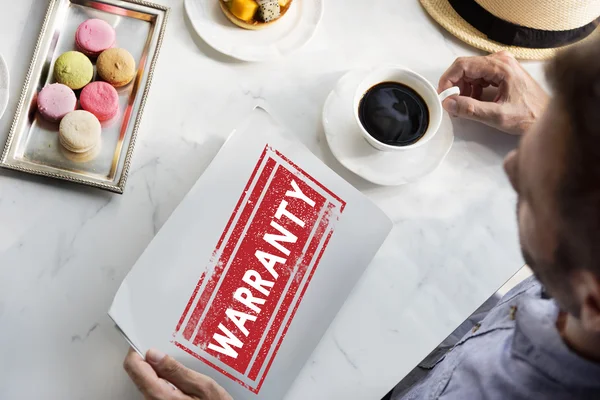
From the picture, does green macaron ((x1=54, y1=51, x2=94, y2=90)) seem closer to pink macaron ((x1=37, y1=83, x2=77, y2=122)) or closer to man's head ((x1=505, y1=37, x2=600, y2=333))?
pink macaron ((x1=37, y1=83, x2=77, y2=122))

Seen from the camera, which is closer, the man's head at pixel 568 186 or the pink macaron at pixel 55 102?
the man's head at pixel 568 186

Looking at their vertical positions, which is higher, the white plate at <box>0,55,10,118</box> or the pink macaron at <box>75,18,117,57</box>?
the pink macaron at <box>75,18,117,57</box>

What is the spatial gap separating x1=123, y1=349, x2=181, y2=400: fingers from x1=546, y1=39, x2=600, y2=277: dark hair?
517 millimetres

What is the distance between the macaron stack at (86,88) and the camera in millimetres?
836

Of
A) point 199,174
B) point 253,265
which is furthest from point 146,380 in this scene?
point 199,174

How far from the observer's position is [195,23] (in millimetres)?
923

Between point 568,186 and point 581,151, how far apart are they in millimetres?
36

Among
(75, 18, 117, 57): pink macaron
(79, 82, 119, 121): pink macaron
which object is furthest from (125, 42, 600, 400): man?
(75, 18, 117, 57): pink macaron

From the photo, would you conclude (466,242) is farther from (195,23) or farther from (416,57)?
(195,23)

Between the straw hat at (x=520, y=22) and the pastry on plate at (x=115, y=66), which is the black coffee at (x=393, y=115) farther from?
the pastry on plate at (x=115, y=66)

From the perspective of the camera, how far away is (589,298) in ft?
1.78

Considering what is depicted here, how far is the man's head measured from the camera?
49 centimetres

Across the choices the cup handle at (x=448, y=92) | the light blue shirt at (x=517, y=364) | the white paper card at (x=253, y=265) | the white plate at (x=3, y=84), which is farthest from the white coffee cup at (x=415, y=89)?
the white plate at (x=3, y=84)

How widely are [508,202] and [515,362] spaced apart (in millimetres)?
328
